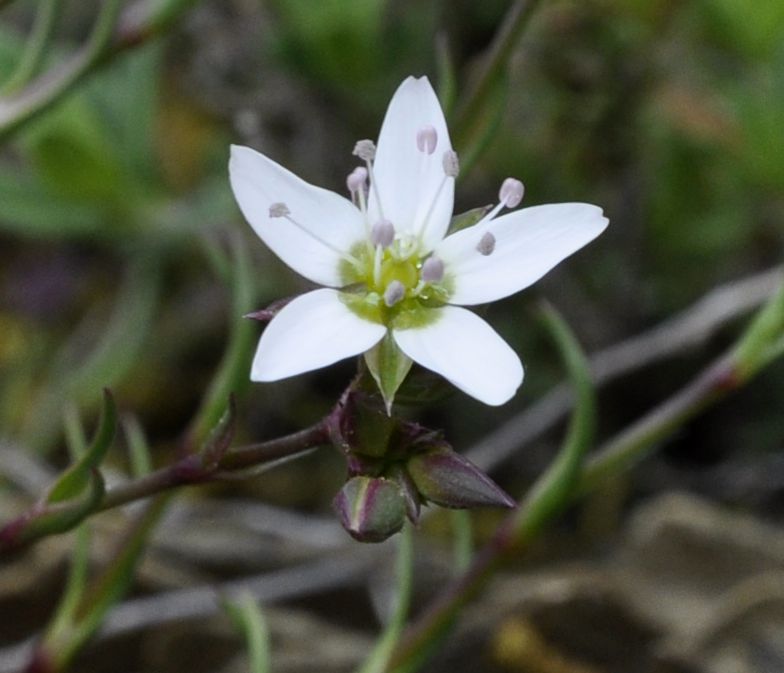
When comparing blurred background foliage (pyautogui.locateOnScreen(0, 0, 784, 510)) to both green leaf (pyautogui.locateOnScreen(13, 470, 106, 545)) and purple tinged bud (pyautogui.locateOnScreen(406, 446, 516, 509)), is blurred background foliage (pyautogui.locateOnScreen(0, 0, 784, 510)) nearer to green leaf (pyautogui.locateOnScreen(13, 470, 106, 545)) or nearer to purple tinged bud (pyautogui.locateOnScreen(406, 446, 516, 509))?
green leaf (pyautogui.locateOnScreen(13, 470, 106, 545))

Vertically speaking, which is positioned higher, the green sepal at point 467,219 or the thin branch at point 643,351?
the green sepal at point 467,219

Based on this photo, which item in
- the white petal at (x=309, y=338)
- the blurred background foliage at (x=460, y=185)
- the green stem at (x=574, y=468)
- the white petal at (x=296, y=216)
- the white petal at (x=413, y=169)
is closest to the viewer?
the white petal at (x=309, y=338)

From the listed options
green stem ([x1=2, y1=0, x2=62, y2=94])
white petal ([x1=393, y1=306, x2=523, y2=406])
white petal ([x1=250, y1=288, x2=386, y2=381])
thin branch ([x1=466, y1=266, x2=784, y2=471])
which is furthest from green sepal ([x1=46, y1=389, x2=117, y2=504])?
thin branch ([x1=466, y1=266, x2=784, y2=471])

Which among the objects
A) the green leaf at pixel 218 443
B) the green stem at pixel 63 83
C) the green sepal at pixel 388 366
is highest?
the green stem at pixel 63 83

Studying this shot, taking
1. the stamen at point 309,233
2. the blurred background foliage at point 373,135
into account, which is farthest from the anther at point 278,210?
the blurred background foliage at point 373,135

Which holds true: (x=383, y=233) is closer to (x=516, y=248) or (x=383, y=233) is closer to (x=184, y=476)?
(x=516, y=248)

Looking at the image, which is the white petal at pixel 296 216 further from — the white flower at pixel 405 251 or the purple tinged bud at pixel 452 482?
the purple tinged bud at pixel 452 482
